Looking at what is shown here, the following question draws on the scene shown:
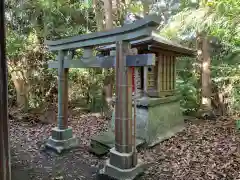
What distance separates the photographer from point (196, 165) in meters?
4.63

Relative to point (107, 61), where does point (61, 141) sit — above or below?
below

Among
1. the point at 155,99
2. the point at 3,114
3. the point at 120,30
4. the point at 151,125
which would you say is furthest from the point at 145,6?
the point at 3,114

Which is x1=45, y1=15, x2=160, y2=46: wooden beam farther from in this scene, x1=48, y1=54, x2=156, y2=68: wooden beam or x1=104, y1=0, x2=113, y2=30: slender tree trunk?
x1=104, y1=0, x2=113, y2=30: slender tree trunk

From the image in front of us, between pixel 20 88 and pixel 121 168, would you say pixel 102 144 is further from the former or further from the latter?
pixel 20 88

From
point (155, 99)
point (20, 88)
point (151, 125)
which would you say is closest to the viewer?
point (151, 125)

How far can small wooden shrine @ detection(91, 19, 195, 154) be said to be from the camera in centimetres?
595

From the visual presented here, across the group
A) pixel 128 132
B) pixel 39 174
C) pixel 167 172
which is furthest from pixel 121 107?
pixel 39 174

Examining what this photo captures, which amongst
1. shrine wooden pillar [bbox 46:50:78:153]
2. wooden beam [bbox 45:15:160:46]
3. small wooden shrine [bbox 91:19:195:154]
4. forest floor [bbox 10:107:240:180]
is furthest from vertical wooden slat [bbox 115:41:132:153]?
shrine wooden pillar [bbox 46:50:78:153]

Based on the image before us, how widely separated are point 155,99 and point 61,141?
2.75 m

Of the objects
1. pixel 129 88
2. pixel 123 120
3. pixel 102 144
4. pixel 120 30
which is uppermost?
pixel 120 30

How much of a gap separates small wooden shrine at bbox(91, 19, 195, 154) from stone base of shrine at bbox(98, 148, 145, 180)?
4.45ft

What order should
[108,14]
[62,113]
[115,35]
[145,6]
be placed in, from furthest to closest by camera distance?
[145,6] → [108,14] → [62,113] → [115,35]

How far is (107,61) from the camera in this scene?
4703 mm

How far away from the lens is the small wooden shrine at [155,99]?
5.95 metres
